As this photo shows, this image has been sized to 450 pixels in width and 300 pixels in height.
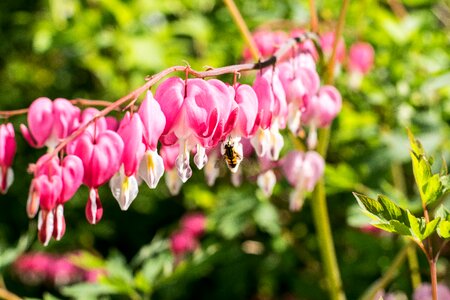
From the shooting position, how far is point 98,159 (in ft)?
4.15

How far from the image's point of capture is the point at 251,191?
2637 mm

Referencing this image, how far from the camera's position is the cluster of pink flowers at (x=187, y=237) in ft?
10.1

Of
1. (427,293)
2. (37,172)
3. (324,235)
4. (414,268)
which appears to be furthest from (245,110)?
(414,268)

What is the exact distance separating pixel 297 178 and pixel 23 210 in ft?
8.22

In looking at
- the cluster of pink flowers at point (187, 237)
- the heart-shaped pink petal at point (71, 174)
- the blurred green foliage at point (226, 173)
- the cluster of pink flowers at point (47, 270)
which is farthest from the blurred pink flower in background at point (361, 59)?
the cluster of pink flowers at point (47, 270)

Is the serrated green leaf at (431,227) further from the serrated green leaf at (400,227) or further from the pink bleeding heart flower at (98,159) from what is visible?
the pink bleeding heart flower at (98,159)

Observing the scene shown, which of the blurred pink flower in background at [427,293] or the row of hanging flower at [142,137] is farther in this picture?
the blurred pink flower in background at [427,293]

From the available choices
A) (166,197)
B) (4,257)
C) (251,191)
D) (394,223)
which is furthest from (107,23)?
(394,223)

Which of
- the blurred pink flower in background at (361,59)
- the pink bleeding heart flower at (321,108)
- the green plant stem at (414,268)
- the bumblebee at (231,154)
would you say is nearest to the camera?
the bumblebee at (231,154)

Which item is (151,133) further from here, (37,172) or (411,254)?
(411,254)

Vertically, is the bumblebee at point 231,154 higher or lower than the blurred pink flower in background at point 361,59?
higher

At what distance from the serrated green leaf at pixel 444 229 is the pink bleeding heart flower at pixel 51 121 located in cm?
75

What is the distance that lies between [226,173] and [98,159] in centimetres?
196

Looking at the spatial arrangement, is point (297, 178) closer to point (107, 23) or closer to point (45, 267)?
point (107, 23)
